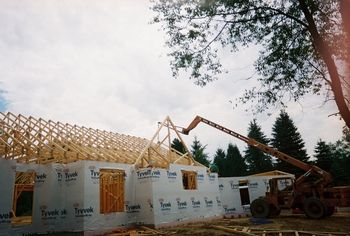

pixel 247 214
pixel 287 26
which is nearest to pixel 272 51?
pixel 287 26

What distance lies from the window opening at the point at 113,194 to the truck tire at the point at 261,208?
696 cm

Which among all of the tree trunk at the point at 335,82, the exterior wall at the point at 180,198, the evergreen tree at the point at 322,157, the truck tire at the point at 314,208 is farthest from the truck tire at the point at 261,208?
the evergreen tree at the point at 322,157

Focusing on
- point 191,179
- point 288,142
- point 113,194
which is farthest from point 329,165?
point 113,194

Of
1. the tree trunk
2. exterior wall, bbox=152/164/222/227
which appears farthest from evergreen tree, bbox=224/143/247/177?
the tree trunk

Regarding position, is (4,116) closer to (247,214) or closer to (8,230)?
(8,230)

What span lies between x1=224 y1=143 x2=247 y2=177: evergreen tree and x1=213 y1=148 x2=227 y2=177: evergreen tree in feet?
2.27

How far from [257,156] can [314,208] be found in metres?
29.3

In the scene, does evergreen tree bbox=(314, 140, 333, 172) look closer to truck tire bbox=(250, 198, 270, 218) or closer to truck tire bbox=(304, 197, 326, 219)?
truck tire bbox=(250, 198, 270, 218)

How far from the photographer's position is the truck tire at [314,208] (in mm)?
13992

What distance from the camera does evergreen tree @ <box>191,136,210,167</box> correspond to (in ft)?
158

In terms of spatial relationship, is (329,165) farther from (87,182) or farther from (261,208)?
(87,182)

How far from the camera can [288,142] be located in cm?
3650

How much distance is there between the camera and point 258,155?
43.2m

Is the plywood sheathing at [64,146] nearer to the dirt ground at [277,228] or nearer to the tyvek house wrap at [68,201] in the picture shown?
the tyvek house wrap at [68,201]
